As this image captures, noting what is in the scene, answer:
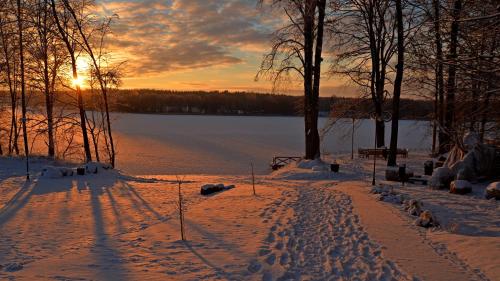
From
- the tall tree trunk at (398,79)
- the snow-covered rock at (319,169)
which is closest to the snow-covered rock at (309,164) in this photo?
the snow-covered rock at (319,169)

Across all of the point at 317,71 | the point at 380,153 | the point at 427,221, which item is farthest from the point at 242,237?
the point at 380,153

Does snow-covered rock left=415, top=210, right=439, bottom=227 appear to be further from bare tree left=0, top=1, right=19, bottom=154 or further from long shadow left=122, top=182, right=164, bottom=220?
bare tree left=0, top=1, right=19, bottom=154

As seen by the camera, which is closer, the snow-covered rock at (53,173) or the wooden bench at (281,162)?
the snow-covered rock at (53,173)

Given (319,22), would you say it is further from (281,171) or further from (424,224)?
(424,224)

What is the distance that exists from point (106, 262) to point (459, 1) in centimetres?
909

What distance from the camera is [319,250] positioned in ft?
24.4

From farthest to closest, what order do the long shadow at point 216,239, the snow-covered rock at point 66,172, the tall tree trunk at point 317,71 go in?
the tall tree trunk at point 317,71 < the snow-covered rock at point 66,172 < the long shadow at point 216,239

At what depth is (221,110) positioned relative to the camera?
5807 inches

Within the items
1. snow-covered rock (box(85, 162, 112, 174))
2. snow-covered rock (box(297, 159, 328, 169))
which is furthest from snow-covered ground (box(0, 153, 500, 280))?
snow-covered rock (box(297, 159, 328, 169))

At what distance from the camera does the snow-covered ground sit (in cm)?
644

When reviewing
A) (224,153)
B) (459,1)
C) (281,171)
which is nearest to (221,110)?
(224,153)

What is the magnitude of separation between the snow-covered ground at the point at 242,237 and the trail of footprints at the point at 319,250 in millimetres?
20

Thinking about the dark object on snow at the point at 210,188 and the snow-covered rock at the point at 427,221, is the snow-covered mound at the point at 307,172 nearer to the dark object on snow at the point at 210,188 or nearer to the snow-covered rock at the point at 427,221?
the dark object on snow at the point at 210,188

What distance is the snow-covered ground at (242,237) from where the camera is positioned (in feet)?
21.1
